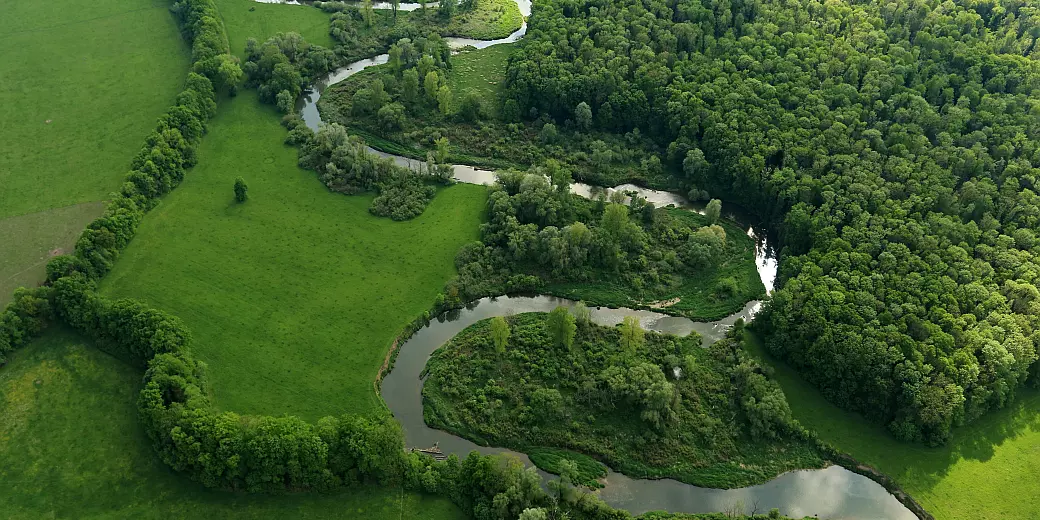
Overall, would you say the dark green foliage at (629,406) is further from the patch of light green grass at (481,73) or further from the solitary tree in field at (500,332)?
the patch of light green grass at (481,73)

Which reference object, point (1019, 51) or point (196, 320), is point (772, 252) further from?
point (196, 320)

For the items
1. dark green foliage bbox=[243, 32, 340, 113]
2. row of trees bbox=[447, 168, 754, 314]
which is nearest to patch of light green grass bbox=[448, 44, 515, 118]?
dark green foliage bbox=[243, 32, 340, 113]

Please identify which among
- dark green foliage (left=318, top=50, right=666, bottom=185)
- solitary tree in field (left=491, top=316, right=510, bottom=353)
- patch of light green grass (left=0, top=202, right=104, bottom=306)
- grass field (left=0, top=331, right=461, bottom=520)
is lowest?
grass field (left=0, top=331, right=461, bottom=520)

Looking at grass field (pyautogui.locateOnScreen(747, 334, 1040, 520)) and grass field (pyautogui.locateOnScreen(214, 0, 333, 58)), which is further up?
grass field (pyautogui.locateOnScreen(214, 0, 333, 58))

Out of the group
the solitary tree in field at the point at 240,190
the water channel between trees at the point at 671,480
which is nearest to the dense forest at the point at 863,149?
the water channel between trees at the point at 671,480

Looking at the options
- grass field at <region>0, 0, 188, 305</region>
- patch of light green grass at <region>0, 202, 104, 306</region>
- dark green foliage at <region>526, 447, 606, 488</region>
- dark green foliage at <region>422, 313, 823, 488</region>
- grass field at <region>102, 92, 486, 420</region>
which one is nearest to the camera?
dark green foliage at <region>526, 447, 606, 488</region>

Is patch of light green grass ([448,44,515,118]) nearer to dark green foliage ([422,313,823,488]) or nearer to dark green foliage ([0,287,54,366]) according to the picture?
dark green foliage ([422,313,823,488])

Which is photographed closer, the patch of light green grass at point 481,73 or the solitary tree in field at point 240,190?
the solitary tree in field at point 240,190
